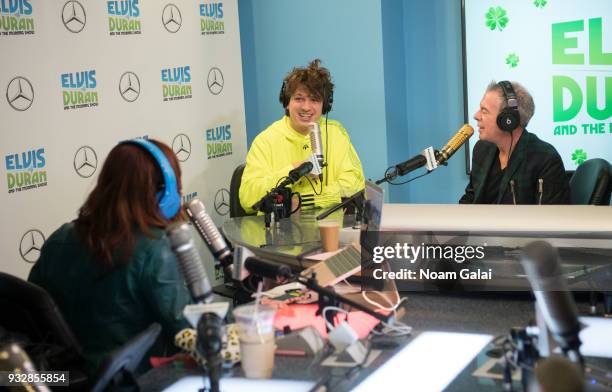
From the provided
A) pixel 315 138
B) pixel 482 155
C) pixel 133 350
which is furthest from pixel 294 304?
pixel 482 155

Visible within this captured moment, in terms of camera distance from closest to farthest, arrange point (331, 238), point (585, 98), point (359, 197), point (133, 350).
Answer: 1. point (133, 350)
2. point (331, 238)
3. point (359, 197)
4. point (585, 98)

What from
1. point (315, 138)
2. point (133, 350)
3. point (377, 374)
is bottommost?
point (377, 374)

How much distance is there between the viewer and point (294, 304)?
276 centimetres

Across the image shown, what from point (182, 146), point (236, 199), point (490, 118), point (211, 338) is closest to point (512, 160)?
point (490, 118)

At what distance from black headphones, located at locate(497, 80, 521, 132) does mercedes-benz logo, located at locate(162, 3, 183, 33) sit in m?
2.10

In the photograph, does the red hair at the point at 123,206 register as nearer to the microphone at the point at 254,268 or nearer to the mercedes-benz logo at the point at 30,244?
the microphone at the point at 254,268

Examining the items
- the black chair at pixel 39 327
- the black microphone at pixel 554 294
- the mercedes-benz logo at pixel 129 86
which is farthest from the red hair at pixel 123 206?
the mercedes-benz logo at pixel 129 86

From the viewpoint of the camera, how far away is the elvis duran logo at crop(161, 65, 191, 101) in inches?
196

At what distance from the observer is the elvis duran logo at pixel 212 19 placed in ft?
17.4

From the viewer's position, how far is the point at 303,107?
15.3 ft

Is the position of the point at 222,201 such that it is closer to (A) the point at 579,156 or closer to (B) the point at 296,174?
(B) the point at 296,174

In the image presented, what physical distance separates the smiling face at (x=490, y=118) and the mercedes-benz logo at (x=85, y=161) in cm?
205

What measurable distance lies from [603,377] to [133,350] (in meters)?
1.12

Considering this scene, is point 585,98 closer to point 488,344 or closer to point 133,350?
point 488,344
